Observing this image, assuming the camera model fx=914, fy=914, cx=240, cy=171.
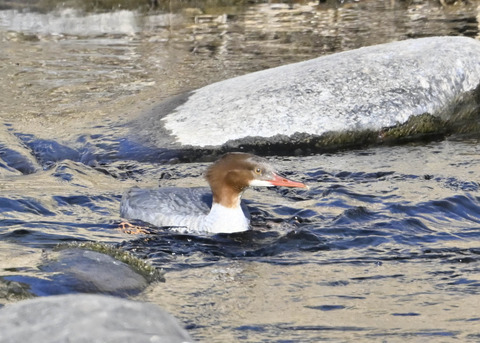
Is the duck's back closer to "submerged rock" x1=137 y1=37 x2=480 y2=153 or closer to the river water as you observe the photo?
the river water

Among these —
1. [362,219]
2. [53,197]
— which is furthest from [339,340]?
[53,197]

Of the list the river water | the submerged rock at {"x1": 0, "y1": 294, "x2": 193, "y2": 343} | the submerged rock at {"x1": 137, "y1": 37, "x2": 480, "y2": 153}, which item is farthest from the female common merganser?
the submerged rock at {"x1": 0, "y1": 294, "x2": 193, "y2": 343}

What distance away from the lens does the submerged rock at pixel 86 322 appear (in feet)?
10.2

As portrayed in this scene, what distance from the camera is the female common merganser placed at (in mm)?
7059

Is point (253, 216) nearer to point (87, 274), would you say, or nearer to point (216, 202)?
point (216, 202)

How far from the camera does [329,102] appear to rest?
9.26 m

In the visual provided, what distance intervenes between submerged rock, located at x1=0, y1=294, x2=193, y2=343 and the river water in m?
1.54

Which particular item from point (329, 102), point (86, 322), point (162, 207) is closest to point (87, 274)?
point (162, 207)

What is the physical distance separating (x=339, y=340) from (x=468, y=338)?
69 centimetres

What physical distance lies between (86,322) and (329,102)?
6352 mm

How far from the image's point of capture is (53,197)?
762 centimetres

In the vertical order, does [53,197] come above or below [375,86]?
below

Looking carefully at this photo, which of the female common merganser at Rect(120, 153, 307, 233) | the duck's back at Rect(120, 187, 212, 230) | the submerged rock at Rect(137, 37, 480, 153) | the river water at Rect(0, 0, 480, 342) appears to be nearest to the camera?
the river water at Rect(0, 0, 480, 342)

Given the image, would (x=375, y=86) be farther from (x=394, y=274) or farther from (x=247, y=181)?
(x=394, y=274)
